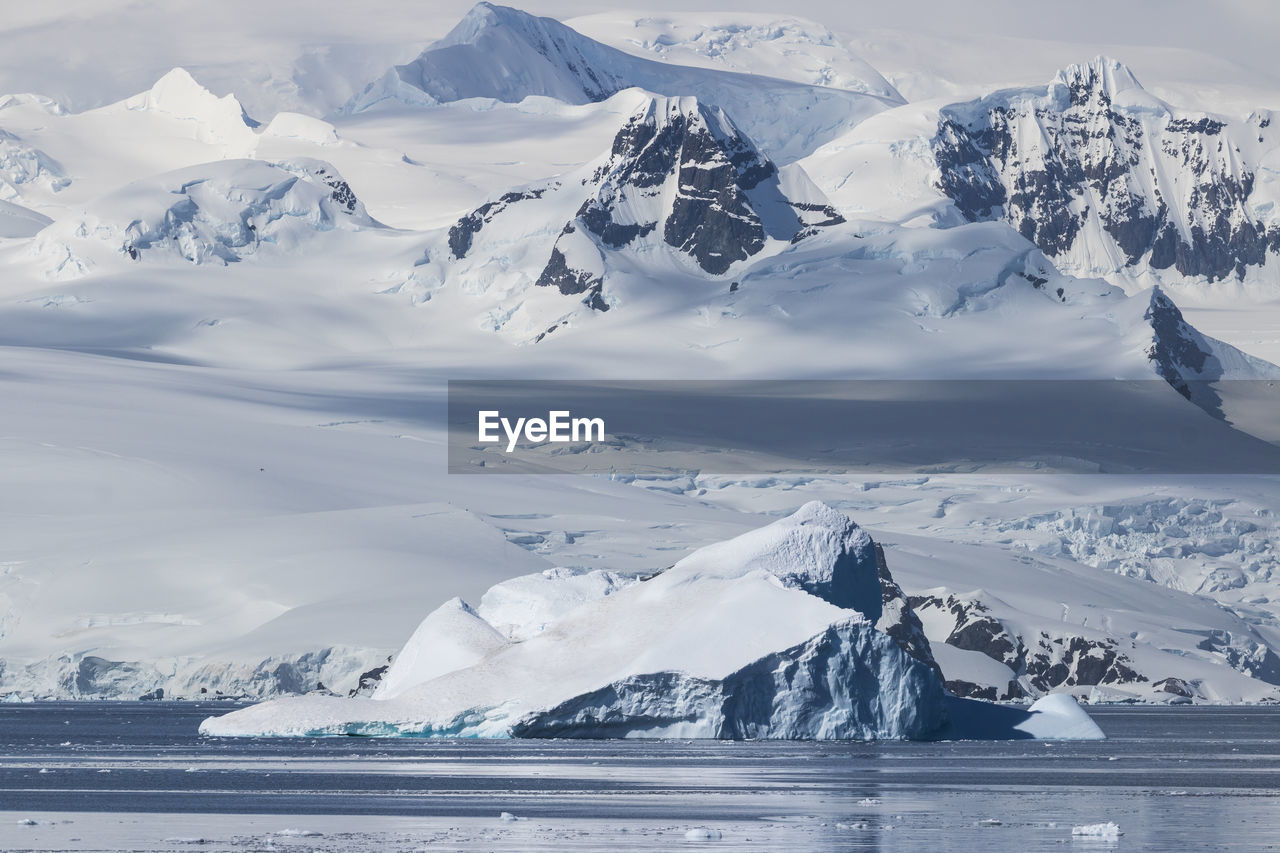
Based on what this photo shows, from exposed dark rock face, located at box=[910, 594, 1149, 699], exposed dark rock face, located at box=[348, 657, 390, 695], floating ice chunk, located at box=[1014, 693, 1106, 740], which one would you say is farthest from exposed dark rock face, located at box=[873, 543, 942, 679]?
exposed dark rock face, located at box=[348, 657, 390, 695]

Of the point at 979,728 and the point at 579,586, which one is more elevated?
the point at 579,586

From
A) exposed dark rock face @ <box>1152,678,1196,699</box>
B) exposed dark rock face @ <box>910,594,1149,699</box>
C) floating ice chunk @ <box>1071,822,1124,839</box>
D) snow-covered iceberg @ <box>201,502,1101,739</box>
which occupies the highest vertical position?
snow-covered iceberg @ <box>201,502,1101,739</box>

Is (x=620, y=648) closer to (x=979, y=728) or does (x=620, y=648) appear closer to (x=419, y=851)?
(x=979, y=728)

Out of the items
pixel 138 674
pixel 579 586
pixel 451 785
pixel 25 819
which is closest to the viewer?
pixel 25 819

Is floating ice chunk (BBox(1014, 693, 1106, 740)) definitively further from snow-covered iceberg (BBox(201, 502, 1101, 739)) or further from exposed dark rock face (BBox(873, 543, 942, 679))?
exposed dark rock face (BBox(873, 543, 942, 679))

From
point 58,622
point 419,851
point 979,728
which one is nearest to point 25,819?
point 419,851

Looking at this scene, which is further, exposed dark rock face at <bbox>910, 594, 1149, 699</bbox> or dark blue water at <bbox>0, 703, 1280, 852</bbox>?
exposed dark rock face at <bbox>910, 594, 1149, 699</bbox>

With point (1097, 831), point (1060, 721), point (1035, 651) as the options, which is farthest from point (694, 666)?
point (1035, 651)

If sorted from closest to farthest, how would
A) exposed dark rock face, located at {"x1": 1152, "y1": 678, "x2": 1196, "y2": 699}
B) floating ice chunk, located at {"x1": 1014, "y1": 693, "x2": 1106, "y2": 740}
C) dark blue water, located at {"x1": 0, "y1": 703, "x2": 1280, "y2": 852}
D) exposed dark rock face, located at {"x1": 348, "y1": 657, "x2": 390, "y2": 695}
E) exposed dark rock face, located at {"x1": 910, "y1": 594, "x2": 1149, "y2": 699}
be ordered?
dark blue water, located at {"x1": 0, "y1": 703, "x2": 1280, "y2": 852} < floating ice chunk, located at {"x1": 1014, "y1": 693, "x2": 1106, "y2": 740} < exposed dark rock face, located at {"x1": 348, "y1": 657, "x2": 390, "y2": 695} < exposed dark rock face, located at {"x1": 910, "y1": 594, "x2": 1149, "y2": 699} < exposed dark rock face, located at {"x1": 1152, "y1": 678, "x2": 1196, "y2": 699}
